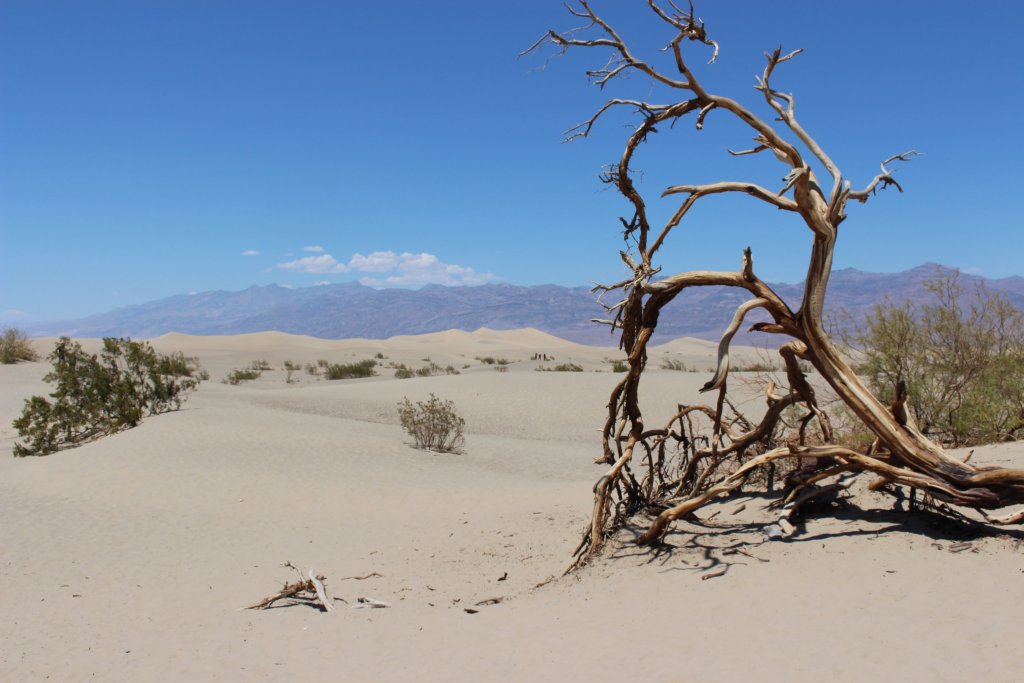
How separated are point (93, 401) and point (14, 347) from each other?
674 inches

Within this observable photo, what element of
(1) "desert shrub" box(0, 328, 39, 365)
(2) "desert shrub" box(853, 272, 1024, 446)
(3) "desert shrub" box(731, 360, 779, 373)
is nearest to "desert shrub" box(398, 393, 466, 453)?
(3) "desert shrub" box(731, 360, 779, 373)

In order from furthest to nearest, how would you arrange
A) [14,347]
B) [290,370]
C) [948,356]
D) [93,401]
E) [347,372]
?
[290,370], [347,372], [14,347], [93,401], [948,356]

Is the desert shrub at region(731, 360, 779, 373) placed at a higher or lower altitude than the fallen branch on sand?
higher

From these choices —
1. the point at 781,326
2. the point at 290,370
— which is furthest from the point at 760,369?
the point at 290,370

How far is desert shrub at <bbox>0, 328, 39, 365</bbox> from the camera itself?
83.5 feet

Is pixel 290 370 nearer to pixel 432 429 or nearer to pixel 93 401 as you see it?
pixel 93 401

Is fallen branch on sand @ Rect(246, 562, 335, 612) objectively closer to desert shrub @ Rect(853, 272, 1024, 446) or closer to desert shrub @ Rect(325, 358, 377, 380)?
desert shrub @ Rect(853, 272, 1024, 446)

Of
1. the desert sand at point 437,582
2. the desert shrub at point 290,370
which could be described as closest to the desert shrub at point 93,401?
the desert sand at point 437,582

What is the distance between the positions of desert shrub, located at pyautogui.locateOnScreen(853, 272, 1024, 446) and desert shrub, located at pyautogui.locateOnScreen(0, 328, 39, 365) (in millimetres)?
27280

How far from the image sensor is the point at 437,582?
6320mm

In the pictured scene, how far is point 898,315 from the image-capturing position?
1007 cm

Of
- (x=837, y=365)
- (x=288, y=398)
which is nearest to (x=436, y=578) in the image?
(x=837, y=365)

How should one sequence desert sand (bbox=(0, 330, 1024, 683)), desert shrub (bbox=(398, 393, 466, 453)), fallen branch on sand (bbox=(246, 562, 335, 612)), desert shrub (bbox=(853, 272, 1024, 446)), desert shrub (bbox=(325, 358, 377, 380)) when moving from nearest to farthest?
desert sand (bbox=(0, 330, 1024, 683)) → fallen branch on sand (bbox=(246, 562, 335, 612)) → desert shrub (bbox=(853, 272, 1024, 446)) → desert shrub (bbox=(398, 393, 466, 453)) → desert shrub (bbox=(325, 358, 377, 380))

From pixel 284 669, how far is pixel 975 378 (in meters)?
9.10
